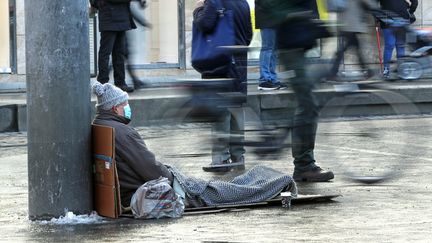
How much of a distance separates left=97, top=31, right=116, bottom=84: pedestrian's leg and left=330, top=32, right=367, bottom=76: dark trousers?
178 inches

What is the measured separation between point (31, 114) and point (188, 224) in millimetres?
1432

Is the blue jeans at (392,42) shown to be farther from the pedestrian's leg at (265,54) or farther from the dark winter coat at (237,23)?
the dark winter coat at (237,23)

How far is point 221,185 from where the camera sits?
30.6ft

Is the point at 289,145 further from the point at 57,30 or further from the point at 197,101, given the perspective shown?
the point at 57,30

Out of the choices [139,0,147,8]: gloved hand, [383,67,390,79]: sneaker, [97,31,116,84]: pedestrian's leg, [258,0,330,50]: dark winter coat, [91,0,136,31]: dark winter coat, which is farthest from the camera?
[97,31,116,84]: pedestrian's leg

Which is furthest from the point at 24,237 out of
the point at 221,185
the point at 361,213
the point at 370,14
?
the point at 370,14

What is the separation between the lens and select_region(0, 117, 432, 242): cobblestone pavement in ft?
24.4

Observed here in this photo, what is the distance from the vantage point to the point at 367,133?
7770 millimetres

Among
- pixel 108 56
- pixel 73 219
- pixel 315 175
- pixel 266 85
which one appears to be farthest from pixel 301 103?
pixel 108 56

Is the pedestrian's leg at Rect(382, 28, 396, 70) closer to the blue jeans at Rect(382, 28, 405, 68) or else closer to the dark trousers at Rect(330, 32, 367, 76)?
the blue jeans at Rect(382, 28, 405, 68)

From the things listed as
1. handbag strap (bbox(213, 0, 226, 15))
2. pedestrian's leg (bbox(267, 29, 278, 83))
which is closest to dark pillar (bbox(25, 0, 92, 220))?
handbag strap (bbox(213, 0, 226, 15))

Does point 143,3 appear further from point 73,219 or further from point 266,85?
point 73,219

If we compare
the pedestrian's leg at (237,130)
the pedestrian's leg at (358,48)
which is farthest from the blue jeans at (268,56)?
the pedestrian's leg at (358,48)

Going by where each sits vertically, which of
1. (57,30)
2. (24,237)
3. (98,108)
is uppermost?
(57,30)
